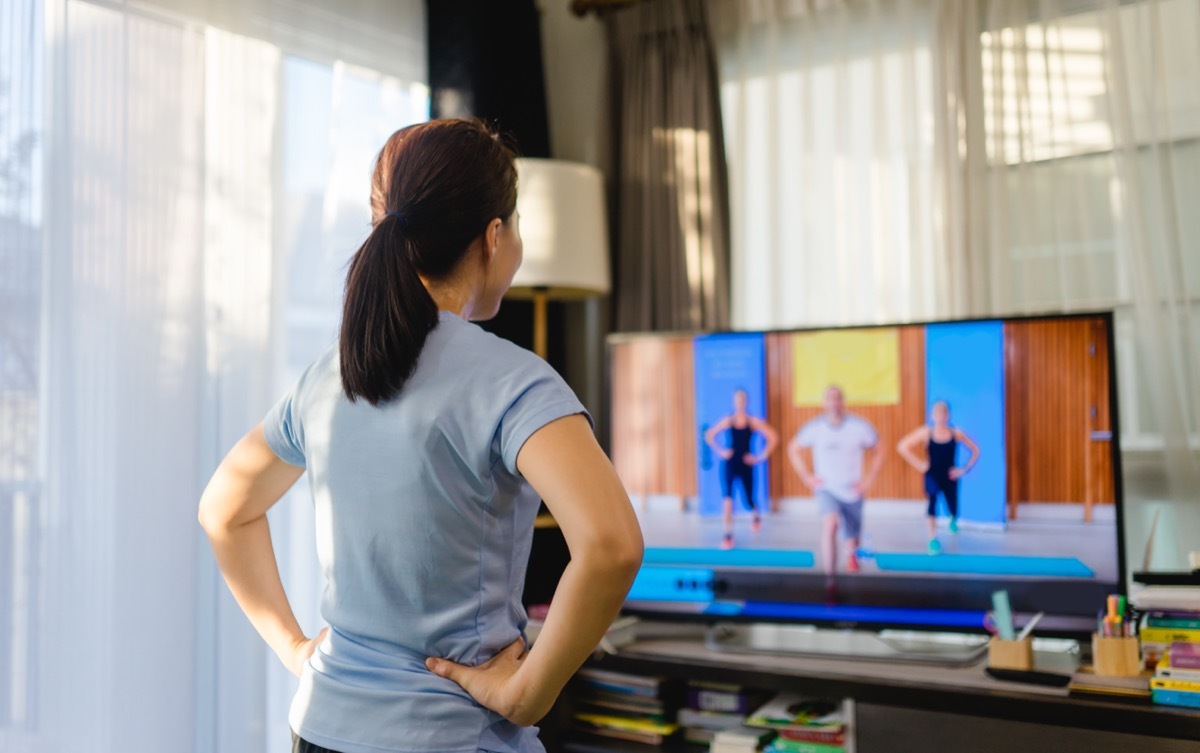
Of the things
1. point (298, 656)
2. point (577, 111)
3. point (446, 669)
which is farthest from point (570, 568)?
point (577, 111)

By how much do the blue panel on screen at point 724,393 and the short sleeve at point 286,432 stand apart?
1.39m

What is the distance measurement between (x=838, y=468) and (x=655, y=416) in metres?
0.49

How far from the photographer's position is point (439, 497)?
1.00 m

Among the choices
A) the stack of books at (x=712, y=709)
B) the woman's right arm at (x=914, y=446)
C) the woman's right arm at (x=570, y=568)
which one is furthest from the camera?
the stack of books at (x=712, y=709)

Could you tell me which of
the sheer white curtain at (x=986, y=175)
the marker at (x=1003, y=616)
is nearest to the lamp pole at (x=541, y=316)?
the sheer white curtain at (x=986, y=175)

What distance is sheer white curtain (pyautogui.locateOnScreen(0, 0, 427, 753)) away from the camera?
6.81 feet

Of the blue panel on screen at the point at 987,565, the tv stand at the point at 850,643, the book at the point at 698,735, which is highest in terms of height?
the blue panel on screen at the point at 987,565

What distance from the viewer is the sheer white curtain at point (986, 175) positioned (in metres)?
2.49

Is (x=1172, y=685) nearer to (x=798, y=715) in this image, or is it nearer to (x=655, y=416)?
(x=798, y=715)

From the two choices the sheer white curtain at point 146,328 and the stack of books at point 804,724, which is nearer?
the sheer white curtain at point 146,328

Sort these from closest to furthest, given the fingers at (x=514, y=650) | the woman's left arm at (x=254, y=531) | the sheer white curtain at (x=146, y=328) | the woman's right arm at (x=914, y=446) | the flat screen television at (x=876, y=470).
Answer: the fingers at (x=514, y=650)
the woman's left arm at (x=254, y=531)
the sheer white curtain at (x=146, y=328)
the flat screen television at (x=876, y=470)
the woman's right arm at (x=914, y=446)

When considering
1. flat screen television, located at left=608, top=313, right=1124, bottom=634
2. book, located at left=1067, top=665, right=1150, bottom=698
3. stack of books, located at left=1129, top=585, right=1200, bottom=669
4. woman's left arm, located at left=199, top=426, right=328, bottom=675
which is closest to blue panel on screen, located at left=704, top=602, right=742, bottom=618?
flat screen television, located at left=608, top=313, right=1124, bottom=634

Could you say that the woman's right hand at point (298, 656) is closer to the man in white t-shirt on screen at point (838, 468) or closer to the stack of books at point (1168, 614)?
the man in white t-shirt on screen at point (838, 468)

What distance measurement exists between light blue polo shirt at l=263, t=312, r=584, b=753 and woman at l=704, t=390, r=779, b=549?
1.46 m
